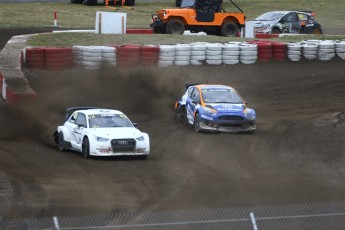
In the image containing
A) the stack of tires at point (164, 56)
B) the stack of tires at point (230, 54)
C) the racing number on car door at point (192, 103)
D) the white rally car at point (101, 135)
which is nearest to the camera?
the white rally car at point (101, 135)

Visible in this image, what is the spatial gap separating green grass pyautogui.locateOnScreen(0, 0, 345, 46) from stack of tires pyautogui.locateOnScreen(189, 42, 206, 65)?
2.68 metres

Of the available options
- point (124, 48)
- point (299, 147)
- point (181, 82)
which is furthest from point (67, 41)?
point (299, 147)

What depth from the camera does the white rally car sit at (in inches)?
835

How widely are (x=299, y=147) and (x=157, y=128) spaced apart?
455 centimetres

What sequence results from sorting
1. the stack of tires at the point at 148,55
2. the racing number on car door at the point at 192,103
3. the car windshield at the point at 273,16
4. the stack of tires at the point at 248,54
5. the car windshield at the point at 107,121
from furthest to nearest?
1. the car windshield at the point at 273,16
2. the stack of tires at the point at 248,54
3. the stack of tires at the point at 148,55
4. the racing number on car door at the point at 192,103
5. the car windshield at the point at 107,121

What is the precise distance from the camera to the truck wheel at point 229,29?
135 ft

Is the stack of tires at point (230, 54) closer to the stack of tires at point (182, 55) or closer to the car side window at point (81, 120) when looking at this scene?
the stack of tires at point (182, 55)

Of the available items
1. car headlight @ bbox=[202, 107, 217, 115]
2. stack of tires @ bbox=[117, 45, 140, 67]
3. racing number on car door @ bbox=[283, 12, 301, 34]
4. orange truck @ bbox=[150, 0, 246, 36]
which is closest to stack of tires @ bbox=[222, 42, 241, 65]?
stack of tires @ bbox=[117, 45, 140, 67]

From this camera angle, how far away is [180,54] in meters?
33.1

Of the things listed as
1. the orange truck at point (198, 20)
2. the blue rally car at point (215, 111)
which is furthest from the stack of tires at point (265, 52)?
the blue rally car at point (215, 111)

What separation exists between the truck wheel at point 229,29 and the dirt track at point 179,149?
22.9 feet

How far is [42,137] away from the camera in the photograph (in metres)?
23.8

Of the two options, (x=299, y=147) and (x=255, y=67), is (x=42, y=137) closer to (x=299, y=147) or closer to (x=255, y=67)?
(x=299, y=147)

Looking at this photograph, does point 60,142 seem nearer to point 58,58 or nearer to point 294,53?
point 58,58
